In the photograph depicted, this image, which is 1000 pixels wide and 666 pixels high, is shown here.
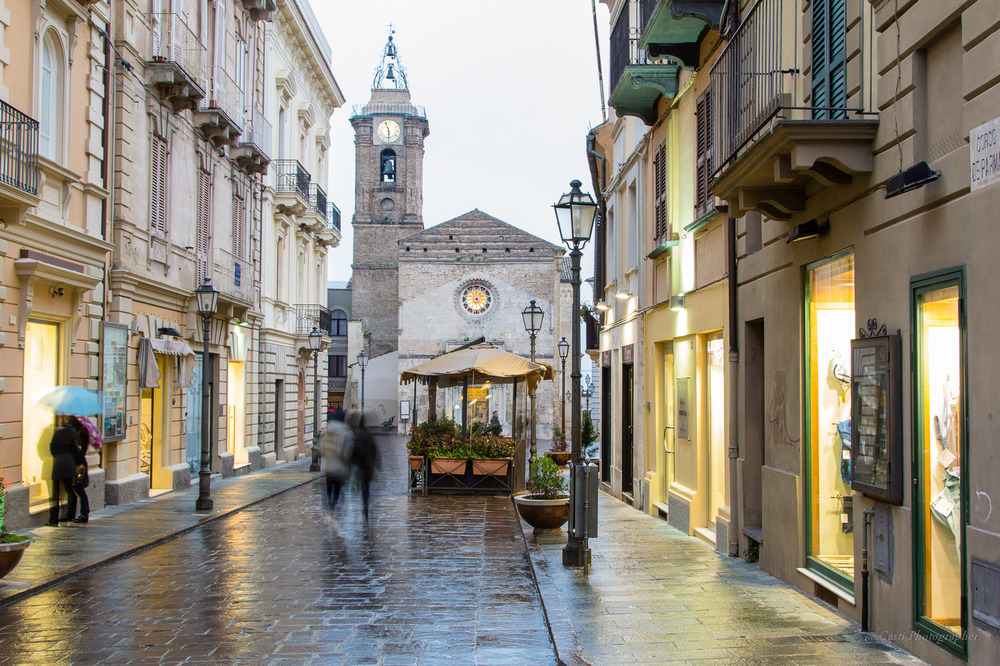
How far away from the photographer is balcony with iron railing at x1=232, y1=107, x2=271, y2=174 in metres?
22.7

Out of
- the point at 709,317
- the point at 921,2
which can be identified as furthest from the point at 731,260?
the point at 921,2

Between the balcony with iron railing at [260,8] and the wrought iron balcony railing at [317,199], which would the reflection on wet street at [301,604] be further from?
the wrought iron balcony railing at [317,199]

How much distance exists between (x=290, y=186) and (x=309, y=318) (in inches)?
194

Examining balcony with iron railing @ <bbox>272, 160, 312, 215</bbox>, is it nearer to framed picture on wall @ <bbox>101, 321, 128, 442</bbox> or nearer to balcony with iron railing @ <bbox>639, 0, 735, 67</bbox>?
framed picture on wall @ <bbox>101, 321, 128, 442</bbox>

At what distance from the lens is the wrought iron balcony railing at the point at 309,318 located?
30362mm

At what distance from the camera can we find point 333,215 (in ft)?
114

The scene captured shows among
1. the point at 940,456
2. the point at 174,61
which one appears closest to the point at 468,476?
the point at 174,61

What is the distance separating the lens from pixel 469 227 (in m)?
56.7

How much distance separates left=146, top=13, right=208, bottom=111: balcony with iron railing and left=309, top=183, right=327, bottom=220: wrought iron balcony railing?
37.5 feet

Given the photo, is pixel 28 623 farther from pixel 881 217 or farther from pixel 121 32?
pixel 121 32

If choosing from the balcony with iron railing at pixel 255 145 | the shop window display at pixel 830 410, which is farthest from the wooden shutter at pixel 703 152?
the balcony with iron railing at pixel 255 145

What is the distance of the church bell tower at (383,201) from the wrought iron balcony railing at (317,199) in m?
32.0

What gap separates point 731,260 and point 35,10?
988cm

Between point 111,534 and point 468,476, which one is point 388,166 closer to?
point 468,476
